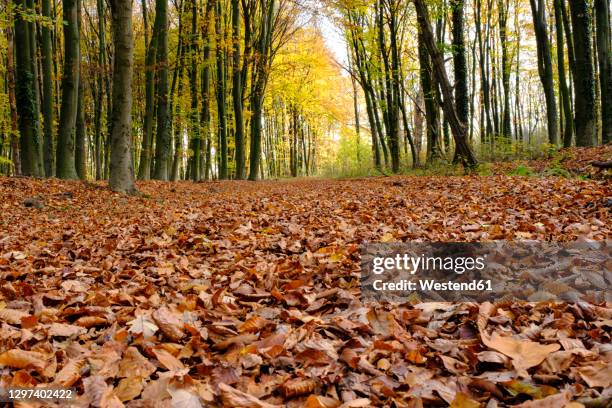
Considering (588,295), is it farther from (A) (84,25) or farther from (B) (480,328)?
(A) (84,25)

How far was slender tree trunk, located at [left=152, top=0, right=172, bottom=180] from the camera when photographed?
13.5m

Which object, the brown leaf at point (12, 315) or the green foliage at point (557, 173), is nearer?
the brown leaf at point (12, 315)

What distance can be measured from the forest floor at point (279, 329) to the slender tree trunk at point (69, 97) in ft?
25.8

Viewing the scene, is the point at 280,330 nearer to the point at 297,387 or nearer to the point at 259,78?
the point at 297,387

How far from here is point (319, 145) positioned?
43812 mm

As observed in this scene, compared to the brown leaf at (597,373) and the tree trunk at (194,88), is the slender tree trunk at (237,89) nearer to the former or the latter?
the tree trunk at (194,88)

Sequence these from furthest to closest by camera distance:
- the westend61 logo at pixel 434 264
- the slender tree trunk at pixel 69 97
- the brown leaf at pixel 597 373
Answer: the slender tree trunk at pixel 69 97 → the westend61 logo at pixel 434 264 → the brown leaf at pixel 597 373

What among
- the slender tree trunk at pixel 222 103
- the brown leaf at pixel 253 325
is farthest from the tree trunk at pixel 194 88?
the brown leaf at pixel 253 325

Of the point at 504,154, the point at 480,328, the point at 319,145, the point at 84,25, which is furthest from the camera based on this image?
the point at 319,145

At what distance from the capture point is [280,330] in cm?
215

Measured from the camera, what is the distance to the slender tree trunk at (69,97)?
1127 cm

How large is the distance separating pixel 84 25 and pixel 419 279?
2696 centimetres

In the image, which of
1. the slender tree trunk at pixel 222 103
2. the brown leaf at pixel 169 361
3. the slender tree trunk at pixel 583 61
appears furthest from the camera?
the slender tree trunk at pixel 222 103

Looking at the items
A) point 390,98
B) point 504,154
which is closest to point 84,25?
point 390,98
